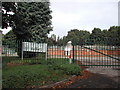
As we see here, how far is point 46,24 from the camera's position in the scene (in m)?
20.3

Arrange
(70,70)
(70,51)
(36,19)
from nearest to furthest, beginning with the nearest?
(70,70)
(70,51)
(36,19)

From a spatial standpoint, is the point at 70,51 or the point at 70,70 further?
the point at 70,51

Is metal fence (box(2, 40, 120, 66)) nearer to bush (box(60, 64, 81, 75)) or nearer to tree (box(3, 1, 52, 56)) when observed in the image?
bush (box(60, 64, 81, 75))

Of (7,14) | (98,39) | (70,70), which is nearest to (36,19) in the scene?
(7,14)

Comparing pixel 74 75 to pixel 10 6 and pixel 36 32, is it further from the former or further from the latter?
pixel 36 32

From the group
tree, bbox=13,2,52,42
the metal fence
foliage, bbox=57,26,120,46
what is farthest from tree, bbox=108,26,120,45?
tree, bbox=13,2,52,42

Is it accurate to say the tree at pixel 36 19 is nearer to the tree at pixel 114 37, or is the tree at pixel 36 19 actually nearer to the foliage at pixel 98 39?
the foliage at pixel 98 39

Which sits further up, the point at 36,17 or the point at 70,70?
the point at 36,17

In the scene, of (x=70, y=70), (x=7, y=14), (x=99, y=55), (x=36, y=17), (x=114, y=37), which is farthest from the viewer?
(x=114, y=37)

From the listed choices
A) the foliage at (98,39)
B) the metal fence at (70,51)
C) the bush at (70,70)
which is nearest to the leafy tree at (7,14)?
the metal fence at (70,51)

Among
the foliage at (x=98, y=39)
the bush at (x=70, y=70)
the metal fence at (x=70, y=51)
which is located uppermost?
the foliage at (x=98, y=39)

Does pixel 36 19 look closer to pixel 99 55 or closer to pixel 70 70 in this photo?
pixel 99 55

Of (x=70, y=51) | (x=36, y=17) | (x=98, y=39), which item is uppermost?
(x=36, y=17)

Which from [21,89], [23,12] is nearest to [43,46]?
[21,89]
